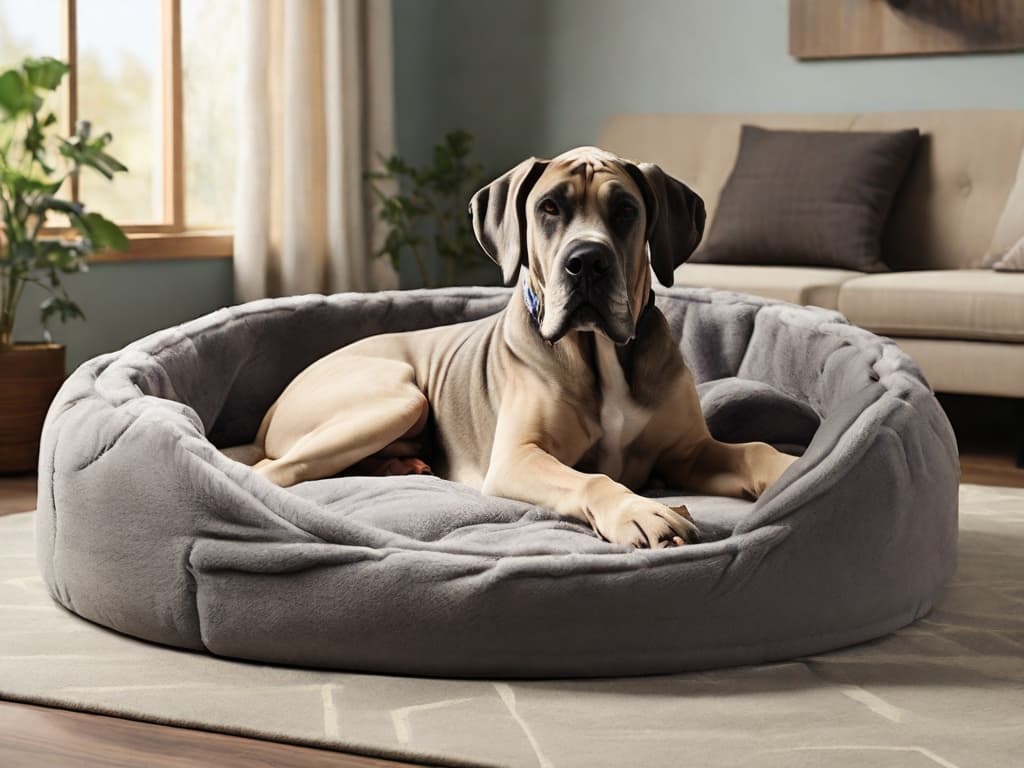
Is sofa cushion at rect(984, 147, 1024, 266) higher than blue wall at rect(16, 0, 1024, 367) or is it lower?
lower

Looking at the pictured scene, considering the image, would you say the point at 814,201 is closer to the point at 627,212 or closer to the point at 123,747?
the point at 627,212

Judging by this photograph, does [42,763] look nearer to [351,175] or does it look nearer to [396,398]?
[396,398]

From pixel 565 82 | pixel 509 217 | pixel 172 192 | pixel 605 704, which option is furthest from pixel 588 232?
pixel 565 82

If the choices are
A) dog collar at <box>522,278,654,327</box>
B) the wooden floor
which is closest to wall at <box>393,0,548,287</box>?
dog collar at <box>522,278,654,327</box>

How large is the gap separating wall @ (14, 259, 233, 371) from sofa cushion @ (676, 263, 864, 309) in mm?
1896

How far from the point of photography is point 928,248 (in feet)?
16.2

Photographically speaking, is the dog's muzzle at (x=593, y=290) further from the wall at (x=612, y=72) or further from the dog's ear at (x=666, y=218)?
the wall at (x=612, y=72)

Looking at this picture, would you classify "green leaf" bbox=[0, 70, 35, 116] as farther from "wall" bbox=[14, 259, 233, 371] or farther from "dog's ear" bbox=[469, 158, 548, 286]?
"dog's ear" bbox=[469, 158, 548, 286]

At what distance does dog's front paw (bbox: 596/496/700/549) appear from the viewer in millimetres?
2066

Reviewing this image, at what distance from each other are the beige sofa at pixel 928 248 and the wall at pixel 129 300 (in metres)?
1.79

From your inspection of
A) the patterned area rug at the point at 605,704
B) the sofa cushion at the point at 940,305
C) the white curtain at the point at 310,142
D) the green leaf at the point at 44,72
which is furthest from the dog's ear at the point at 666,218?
the white curtain at the point at 310,142

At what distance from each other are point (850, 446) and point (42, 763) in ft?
4.16

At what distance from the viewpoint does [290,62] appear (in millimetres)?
5387

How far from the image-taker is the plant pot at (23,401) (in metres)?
3.82
